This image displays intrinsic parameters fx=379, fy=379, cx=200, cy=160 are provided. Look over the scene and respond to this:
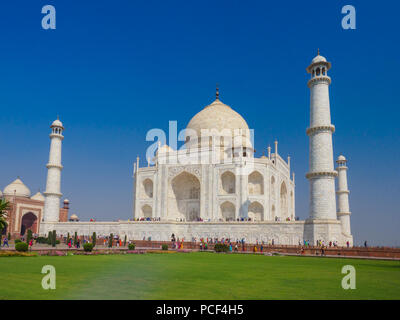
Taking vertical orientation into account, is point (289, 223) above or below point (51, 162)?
below

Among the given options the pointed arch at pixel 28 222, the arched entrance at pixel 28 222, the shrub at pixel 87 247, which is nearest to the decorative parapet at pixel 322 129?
the shrub at pixel 87 247

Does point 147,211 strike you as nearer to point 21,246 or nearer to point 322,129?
point 322,129

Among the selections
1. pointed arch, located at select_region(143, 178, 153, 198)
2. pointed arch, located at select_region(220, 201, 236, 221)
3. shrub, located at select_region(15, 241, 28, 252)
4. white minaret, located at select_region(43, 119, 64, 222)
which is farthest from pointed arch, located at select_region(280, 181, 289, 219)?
shrub, located at select_region(15, 241, 28, 252)

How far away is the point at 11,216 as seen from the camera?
37.3 metres

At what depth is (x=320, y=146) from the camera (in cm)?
2255

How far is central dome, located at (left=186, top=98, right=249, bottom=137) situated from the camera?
119 feet

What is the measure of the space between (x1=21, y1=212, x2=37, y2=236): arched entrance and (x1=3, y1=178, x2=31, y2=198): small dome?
2.18m

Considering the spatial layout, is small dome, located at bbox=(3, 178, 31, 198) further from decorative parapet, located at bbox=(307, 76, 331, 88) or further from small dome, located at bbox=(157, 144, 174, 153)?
decorative parapet, located at bbox=(307, 76, 331, 88)

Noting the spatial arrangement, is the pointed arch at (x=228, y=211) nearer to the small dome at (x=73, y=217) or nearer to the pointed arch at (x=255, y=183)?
the pointed arch at (x=255, y=183)

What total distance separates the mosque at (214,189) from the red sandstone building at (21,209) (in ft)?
0.36
